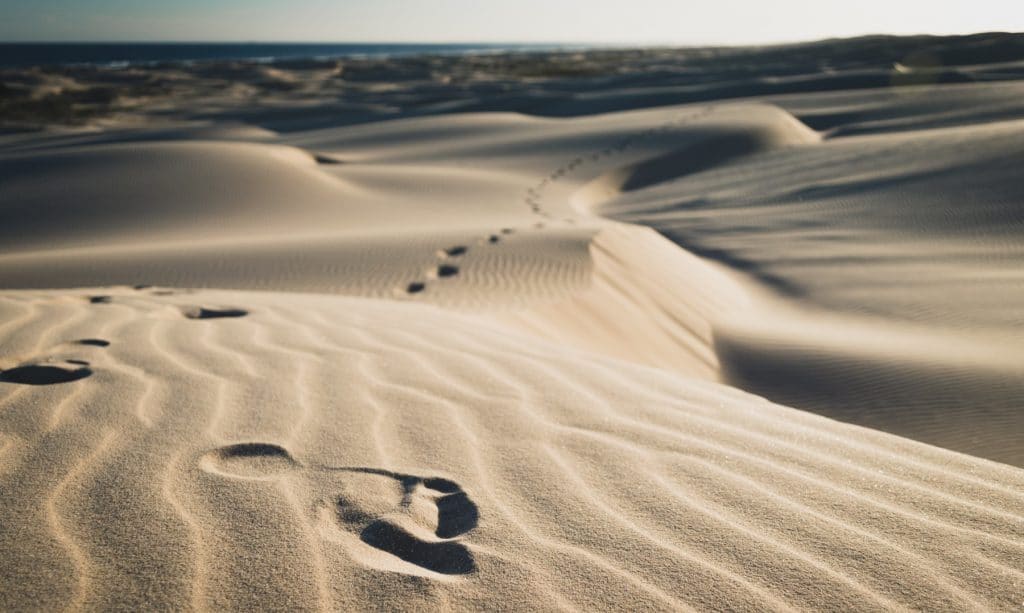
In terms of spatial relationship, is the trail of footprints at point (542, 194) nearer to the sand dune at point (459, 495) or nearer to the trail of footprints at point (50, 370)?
the trail of footprints at point (50, 370)

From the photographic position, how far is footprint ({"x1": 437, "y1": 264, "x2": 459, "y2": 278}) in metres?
5.70

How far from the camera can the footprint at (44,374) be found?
2.44 meters

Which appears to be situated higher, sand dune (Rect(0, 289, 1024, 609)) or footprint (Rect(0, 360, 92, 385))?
sand dune (Rect(0, 289, 1024, 609))

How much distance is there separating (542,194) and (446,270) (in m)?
6.23

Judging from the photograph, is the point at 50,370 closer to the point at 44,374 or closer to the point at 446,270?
the point at 44,374

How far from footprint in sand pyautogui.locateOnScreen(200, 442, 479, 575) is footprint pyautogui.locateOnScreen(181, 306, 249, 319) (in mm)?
1945

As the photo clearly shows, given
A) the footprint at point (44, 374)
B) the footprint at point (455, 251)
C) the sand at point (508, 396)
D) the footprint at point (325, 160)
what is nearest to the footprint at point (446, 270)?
the sand at point (508, 396)

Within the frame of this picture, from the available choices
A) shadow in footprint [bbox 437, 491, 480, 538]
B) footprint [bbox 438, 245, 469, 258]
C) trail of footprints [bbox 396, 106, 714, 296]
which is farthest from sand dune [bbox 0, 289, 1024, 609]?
footprint [bbox 438, 245, 469, 258]

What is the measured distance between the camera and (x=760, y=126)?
16.2 meters

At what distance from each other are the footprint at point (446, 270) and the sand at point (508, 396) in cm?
12

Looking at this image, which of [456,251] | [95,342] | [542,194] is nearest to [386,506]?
[95,342]

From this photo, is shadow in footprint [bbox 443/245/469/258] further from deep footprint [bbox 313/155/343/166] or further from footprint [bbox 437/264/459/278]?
deep footprint [bbox 313/155/343/166]

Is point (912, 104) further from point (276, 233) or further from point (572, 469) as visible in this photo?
point (572, 469)

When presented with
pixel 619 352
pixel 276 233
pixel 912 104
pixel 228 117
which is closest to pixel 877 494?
pixel 619 352
